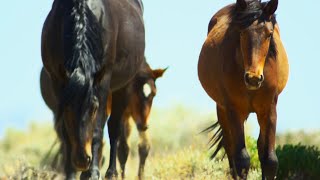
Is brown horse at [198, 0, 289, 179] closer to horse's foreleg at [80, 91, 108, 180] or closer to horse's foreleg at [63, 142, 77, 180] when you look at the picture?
horse's foreleg at [80, 91, 108, 180]

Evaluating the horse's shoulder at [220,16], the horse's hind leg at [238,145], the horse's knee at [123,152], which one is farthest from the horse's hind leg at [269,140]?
the horse's knee at [123,152]

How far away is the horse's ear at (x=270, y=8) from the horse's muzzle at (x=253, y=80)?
0.82 m

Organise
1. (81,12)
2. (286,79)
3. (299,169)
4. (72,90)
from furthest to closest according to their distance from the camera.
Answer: (299,169) < (286,79) < (81,12) < (72,90)

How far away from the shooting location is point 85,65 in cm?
1056

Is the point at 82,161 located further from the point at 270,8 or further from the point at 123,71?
the point at 270,8

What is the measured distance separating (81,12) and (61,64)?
649mm

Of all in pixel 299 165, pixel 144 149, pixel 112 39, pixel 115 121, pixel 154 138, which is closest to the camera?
pixel 112 39

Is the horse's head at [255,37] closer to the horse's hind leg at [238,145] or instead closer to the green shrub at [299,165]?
the horse's hind leg at [238,145]

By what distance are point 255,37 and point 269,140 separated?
1.31m

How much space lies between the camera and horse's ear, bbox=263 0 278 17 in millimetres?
11219

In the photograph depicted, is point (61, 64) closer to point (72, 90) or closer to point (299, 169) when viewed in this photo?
point (72, 90)

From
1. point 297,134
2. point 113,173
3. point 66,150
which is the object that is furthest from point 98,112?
point 297,134

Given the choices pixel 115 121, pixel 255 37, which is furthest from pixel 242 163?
pixel 115 121

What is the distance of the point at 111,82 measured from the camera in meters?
12.2
